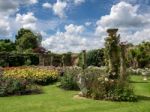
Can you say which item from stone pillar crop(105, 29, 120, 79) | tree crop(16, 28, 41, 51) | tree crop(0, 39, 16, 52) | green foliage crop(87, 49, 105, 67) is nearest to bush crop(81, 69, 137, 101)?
stone pillar crop(105, 29, 120, 79)

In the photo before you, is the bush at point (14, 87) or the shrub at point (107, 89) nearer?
the shrub at point (107, 89)

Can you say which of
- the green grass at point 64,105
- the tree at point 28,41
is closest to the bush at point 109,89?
the green grass at point 64,105

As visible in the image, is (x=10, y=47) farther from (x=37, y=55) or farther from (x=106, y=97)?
(x=106, y=97)

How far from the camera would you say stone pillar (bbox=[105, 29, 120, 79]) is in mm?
17453

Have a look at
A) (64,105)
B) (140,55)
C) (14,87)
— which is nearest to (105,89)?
(64,105)

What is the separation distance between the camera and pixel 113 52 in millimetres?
17547

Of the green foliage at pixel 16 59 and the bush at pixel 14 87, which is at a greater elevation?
the green foliage at pixel 16 59

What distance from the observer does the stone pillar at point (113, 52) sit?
17.5m

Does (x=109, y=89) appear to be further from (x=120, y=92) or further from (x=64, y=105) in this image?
(x=64, y=105)

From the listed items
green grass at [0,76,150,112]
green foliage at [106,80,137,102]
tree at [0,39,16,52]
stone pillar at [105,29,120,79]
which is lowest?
green grass at [0,76,150,112]

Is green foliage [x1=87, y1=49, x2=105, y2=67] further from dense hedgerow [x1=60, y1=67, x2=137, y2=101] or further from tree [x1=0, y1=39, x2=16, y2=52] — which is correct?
dense hedgerow [x1=60, y1=67, x2=137, y2=101]

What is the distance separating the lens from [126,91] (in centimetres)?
1561

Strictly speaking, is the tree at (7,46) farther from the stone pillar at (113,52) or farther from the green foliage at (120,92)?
the green foliage at (120,92)

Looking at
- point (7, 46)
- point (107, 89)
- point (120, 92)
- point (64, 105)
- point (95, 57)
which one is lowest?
point (64, 105)
